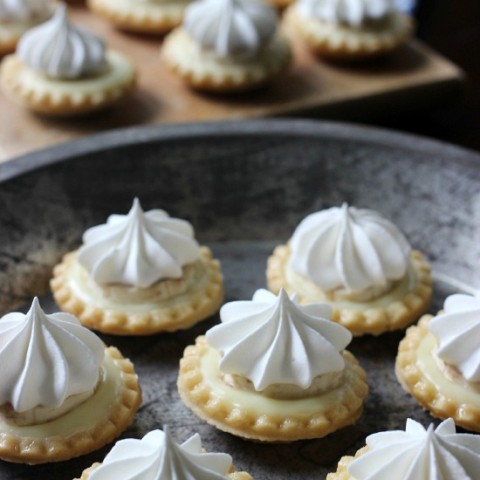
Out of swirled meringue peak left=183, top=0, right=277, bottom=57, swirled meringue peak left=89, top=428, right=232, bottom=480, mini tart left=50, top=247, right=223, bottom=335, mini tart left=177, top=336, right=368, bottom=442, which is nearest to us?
swirled meringue peak left=89, top=428, right=232, bottom=480

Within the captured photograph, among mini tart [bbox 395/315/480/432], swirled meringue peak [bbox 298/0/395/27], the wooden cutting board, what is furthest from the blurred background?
mini tart [bbox 395/315/480/432]

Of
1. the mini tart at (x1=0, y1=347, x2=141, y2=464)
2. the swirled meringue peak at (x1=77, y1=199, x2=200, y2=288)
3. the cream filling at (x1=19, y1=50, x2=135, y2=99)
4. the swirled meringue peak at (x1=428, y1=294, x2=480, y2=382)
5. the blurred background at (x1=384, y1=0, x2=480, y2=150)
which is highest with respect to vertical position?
the swirled meringue peak at (x1=428, y1=294, x2=480, y2=382)

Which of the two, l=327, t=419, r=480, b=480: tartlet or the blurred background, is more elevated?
l=327, t=419, r=480, b=480: tartlet

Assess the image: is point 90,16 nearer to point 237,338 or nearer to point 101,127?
point 101,127

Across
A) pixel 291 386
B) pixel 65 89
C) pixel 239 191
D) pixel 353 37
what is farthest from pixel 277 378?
pixel 353 37

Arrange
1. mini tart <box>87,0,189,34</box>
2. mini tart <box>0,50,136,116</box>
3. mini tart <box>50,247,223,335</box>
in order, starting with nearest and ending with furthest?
mini tart <box>50,247,223,335</box> → mini tart <box>0,50,136,116</box> → mini tart <box>87,0,189,34</box>

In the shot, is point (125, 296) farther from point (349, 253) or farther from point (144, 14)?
point (144, 14)

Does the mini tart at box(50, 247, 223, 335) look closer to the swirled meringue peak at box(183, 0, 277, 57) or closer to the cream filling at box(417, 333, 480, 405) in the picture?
the cream filling at box(417, 333, 480, 405)
